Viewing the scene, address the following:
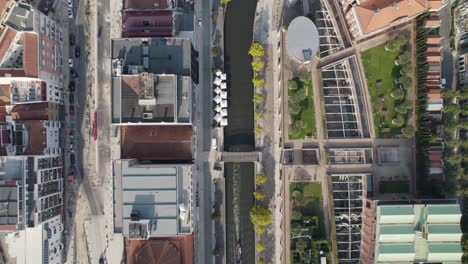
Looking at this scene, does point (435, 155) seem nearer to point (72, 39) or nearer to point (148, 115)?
point (148, 115)

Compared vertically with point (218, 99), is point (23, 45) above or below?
above

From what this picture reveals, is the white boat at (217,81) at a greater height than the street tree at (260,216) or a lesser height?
greater

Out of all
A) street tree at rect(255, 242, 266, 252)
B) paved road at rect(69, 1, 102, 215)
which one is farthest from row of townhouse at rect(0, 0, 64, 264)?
street tree at rect(255, 242, 266, 252)

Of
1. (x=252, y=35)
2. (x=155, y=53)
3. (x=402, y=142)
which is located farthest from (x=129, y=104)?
(x=402, y=142)

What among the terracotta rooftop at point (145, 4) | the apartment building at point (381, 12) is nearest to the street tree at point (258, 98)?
the apartment building at point (381, 12)

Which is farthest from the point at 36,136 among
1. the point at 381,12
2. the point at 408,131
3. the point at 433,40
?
the point at 433,40

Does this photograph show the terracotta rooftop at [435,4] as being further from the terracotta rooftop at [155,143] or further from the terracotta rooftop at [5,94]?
the terracotta rooftop at [5,94]

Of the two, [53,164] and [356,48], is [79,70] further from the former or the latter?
[356,48]
